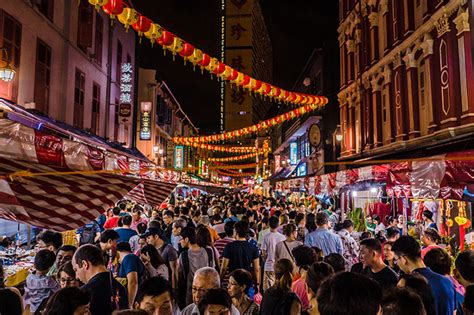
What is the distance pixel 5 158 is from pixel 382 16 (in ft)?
70.1

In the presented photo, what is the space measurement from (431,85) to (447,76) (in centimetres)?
141

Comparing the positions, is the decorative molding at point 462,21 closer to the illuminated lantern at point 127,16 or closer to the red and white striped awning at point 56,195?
the illuminated lantern at point 127,16

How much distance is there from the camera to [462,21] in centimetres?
1348

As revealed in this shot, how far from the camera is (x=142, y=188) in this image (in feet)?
30.2

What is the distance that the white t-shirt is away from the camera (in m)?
8.41

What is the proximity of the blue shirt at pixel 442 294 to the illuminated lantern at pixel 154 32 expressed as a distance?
8673 mm

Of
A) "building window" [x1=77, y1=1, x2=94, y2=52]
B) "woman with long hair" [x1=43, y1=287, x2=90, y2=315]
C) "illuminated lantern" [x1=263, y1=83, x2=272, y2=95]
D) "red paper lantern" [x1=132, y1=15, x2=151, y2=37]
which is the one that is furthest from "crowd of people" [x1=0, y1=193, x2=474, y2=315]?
"building window" [x1=77, y1=1, x2=94, y2=52]

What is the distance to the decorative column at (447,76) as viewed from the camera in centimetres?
1431

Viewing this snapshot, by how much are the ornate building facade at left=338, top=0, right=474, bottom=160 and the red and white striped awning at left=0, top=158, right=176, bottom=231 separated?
971 centimetres

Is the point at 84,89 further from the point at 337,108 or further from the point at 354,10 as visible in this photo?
the point at 337,108

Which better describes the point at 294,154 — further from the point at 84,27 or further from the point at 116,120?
the point at 84,27

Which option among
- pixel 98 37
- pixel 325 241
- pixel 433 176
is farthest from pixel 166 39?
pixel 98 37

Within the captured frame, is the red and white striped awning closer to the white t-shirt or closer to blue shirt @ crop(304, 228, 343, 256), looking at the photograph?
the white t-shirt

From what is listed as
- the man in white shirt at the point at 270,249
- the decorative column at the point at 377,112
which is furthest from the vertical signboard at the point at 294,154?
the man in white shirt at the point at 270,249
